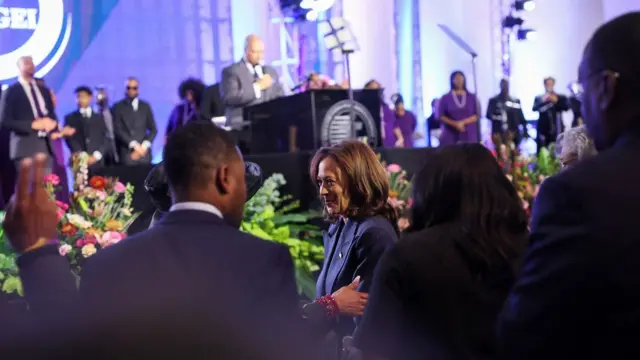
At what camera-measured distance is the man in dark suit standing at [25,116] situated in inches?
272

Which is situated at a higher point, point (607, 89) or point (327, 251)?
point (607, 89)

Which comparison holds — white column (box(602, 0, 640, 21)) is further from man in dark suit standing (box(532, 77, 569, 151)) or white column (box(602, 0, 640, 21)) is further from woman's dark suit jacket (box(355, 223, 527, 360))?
woman's dark suit jacket (box(355, 223, 527, 360))

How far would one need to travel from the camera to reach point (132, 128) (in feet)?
26.9

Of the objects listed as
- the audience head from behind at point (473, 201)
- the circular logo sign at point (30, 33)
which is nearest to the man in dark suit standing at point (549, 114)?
the circular logo sign at point (30, 33)

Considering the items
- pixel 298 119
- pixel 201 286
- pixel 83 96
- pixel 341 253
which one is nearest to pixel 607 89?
pixel 201 286

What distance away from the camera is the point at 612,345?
1.36m

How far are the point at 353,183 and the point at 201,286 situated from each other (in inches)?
55.5

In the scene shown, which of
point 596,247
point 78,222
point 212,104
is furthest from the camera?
point 212,104

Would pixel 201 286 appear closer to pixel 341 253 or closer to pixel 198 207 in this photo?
pixel 198 207

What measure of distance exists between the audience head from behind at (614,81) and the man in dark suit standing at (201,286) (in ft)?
1.94

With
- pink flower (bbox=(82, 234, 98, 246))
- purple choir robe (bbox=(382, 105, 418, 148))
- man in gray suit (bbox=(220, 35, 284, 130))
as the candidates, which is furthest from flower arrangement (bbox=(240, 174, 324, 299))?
purple choir robe (bbox=(382, 105, 418, 148))

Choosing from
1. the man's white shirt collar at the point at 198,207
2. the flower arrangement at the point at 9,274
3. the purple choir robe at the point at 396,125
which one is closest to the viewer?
the man's white shirt collar at the point at 198,207

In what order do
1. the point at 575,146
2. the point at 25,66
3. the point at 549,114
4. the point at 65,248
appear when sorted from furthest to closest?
the point at 549,114 < the point at 25,66 < the point at 65,248 < the point at 575,146

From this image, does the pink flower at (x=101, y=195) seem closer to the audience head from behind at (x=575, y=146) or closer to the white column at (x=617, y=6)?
the audience head from behind at (x=575, y=146)
